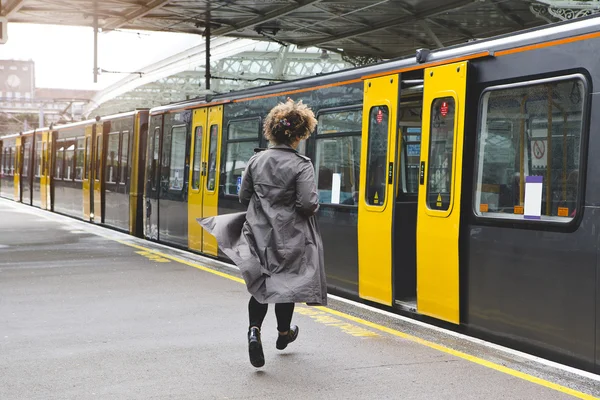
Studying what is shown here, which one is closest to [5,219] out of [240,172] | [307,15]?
[307,15]

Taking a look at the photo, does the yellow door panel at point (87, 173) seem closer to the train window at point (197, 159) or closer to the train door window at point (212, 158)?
the train window at point (197, 159)

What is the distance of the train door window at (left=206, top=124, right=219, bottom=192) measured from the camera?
1345 cm

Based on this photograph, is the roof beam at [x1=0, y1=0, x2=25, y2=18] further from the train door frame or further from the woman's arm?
the woman's arm

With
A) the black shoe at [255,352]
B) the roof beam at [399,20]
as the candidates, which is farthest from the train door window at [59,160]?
the black shoe at [255,352]

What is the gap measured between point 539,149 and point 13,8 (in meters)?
13.7

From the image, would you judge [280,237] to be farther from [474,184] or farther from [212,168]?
[212,168]

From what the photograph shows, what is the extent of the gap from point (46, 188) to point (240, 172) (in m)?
16.7

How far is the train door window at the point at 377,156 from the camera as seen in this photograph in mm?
8633

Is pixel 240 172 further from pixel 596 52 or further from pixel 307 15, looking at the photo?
pixel 596 52

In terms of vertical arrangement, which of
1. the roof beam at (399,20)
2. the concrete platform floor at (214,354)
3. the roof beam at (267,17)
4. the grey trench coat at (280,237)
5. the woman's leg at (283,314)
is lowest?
the concrete platform floor at (214,354)

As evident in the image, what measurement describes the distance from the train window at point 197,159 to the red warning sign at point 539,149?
26.9 ft

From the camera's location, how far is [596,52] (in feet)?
19.9

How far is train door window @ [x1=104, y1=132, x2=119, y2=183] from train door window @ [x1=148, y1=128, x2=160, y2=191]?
291 centimetres

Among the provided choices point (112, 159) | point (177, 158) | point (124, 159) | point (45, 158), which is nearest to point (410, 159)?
point (177, 158)
